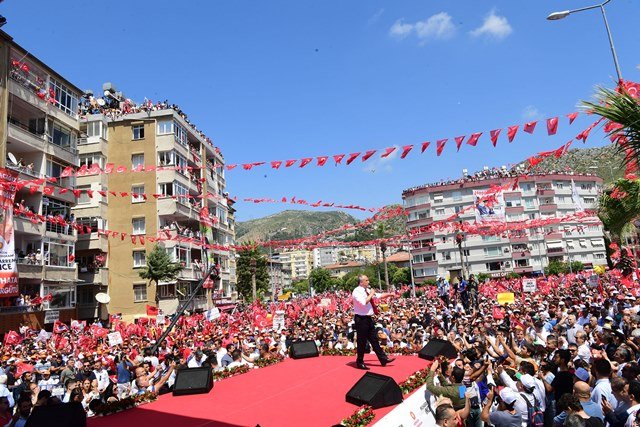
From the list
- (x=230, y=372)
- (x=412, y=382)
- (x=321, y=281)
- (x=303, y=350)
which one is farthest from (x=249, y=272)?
(x=412, y=382)

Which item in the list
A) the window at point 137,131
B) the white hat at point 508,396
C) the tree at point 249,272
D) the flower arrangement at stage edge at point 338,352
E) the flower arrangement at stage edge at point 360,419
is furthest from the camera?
the tree at point 249,272

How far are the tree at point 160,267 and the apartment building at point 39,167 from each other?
15.3 feet

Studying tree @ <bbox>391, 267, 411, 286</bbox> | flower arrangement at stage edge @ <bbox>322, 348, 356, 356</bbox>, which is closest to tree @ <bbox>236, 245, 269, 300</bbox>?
tree @ <bbox>391, 267, 411, 286</bbox>

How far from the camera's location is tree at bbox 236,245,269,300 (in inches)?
3041

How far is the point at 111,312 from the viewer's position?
3597 centimetres

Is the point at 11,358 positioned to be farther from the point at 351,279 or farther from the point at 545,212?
the point at 351,279

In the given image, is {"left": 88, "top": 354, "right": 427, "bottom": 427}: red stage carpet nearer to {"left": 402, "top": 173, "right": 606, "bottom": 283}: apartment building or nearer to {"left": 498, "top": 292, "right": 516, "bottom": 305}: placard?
{"left": 498, "top": 292, "right": 516, "bottom": 305}: placard

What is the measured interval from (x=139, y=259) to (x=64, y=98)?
13.1 meters

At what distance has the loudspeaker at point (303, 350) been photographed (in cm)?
1269

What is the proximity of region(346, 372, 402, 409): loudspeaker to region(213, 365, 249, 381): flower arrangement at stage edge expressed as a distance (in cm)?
397

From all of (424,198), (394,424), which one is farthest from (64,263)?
(424,198)

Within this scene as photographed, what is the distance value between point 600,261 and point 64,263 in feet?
259

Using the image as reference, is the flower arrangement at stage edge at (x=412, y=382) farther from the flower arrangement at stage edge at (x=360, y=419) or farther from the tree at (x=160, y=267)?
the tree at (x=160, y=267)

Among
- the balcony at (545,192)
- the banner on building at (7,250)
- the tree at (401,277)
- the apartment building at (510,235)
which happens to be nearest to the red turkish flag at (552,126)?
the banner on building at (7,250)
